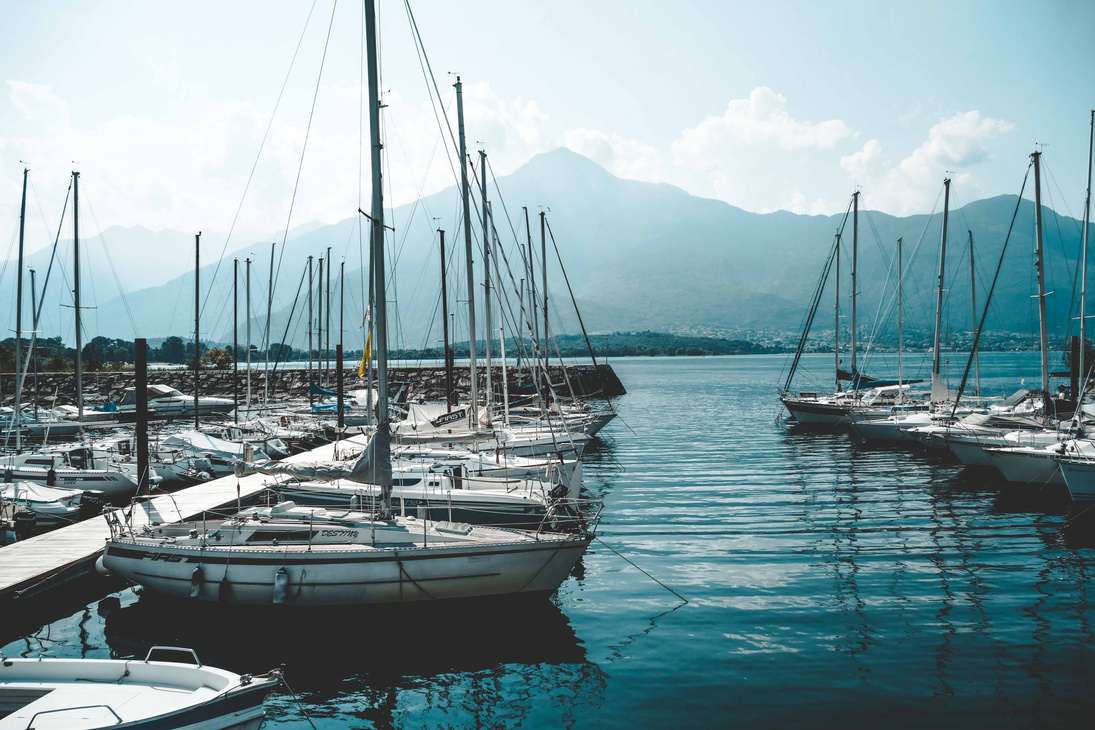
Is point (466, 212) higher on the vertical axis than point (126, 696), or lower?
higher

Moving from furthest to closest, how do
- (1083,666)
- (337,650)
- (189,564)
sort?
(189,564)
(337,650)
(1083,666)

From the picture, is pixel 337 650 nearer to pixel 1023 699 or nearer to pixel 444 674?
pixel 444 674

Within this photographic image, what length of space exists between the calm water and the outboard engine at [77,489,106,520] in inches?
373

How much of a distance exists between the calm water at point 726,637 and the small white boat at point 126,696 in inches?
96.5

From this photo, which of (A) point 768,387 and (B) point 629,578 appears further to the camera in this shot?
(A) point 768,387

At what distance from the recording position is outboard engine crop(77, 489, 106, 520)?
2187 cm

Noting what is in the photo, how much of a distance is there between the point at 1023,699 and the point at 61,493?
24.4m

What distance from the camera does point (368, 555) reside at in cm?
1212

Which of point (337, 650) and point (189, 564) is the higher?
point (189, 564)

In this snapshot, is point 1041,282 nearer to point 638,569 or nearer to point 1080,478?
point 1080,478

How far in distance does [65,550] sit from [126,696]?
398 inches

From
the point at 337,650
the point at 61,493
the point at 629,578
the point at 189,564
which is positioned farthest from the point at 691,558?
the point at 61,493

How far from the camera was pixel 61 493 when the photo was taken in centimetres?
2056

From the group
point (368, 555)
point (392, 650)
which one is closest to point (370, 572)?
point (368, 555)
